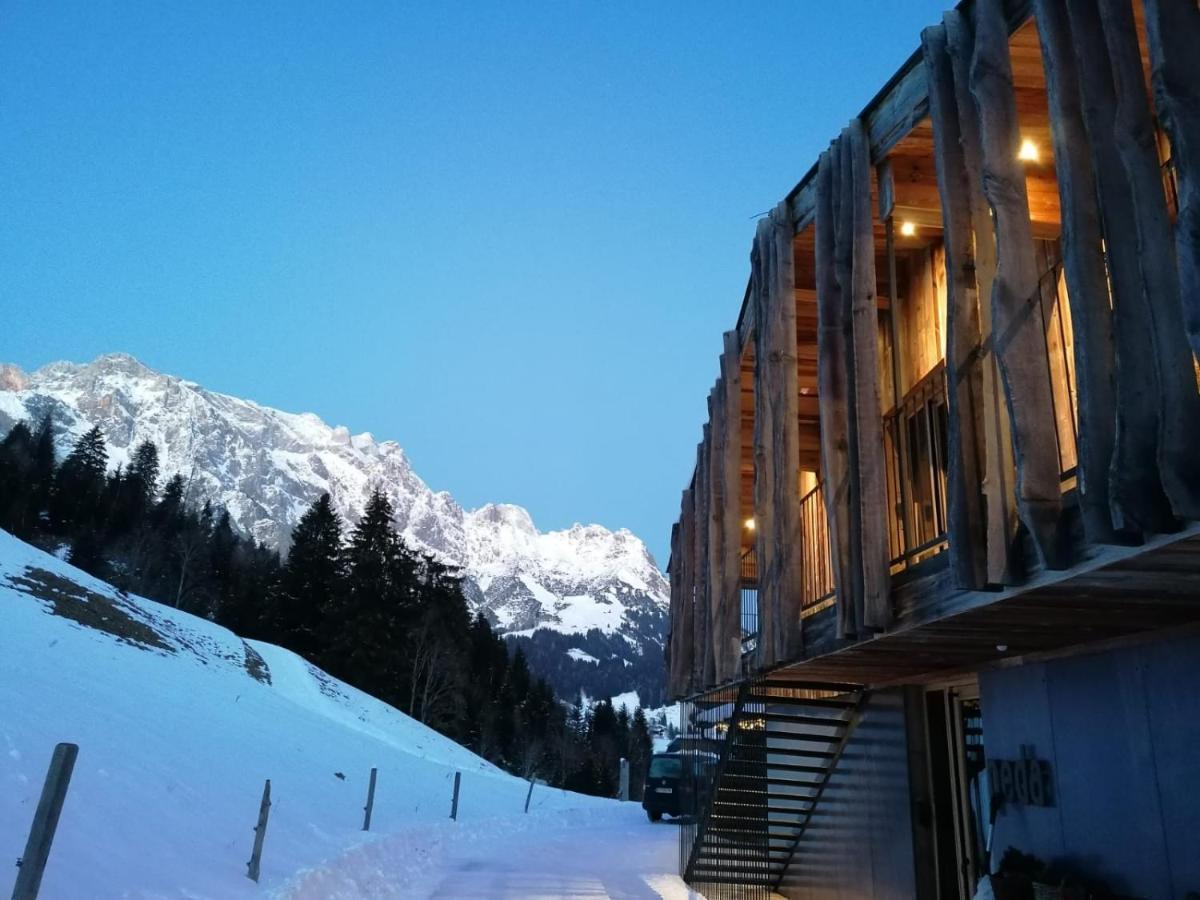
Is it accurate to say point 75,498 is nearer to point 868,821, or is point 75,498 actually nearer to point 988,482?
point 868,821

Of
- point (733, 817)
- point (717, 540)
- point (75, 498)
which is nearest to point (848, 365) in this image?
point (717, 540)

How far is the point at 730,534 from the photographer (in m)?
10.6

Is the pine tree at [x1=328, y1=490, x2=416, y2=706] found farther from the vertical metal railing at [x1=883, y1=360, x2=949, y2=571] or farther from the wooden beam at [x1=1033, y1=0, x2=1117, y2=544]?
the wooden beam at [x1=1033, y1=0, x2=1117, y2=544]

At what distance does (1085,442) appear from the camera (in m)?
3.69

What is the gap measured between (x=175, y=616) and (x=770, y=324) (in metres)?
26.7

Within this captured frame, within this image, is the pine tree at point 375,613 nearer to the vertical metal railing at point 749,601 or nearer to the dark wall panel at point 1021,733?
the vertical metal railing at point 749,601

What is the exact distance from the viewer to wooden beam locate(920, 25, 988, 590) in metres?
4.74

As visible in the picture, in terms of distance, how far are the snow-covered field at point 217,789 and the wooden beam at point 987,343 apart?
722 cm

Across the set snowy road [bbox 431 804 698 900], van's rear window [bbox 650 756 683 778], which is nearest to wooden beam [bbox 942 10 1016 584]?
snowy road [bbox 431 804 698 900]

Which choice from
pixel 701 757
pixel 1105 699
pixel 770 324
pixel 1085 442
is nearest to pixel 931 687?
pixel 1105 699

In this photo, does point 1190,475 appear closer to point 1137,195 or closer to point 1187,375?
point 1187,375

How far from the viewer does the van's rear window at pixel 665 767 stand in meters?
25.0

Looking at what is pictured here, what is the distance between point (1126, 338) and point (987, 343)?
3.85 ft

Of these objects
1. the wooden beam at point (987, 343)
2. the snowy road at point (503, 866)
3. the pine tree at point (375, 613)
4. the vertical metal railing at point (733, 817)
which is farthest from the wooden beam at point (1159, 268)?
the pine tree at point (375, 613)
